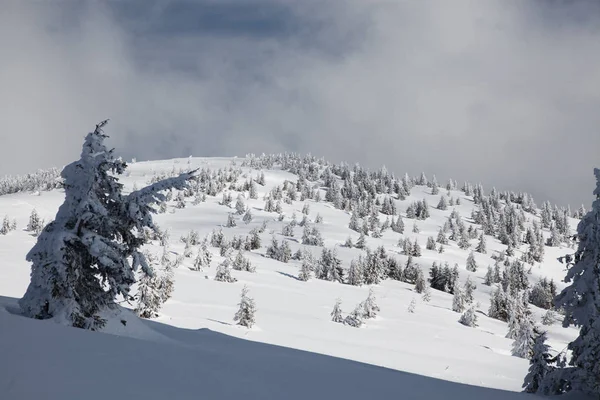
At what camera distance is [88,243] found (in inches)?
463

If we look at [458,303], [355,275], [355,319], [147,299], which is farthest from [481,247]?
[147,299]

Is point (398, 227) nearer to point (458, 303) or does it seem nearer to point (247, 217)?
point (247, 217)

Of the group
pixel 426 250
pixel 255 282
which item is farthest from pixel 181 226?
pixel 426 250

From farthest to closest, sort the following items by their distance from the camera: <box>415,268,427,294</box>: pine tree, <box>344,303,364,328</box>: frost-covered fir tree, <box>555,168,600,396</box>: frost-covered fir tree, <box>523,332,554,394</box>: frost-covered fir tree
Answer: <box>415,268,427,294</box>: pine tree
<box>344,303,364,328</box>: frost-covered fir tree
<box>523,332,554,394</box>: frost-covered fir tree
<box>555,168,600,396</box>: frost-covered fir tree

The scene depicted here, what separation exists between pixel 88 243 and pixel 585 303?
17.6m

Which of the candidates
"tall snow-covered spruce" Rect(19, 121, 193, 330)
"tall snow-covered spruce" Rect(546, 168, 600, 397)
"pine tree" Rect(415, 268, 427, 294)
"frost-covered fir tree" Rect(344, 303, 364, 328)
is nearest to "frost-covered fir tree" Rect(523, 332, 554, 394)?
"tall snow-covered spruce" Rect(546, 168, 600, 397)

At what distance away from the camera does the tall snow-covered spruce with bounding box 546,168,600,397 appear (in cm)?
1404

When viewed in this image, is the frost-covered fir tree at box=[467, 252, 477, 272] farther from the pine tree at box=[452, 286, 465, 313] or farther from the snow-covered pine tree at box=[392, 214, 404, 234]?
the pine tree at box=[452, 286, 465, 313]

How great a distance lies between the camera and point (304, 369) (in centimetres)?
1053

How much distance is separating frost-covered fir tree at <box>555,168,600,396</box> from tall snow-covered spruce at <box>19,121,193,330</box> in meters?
15.2

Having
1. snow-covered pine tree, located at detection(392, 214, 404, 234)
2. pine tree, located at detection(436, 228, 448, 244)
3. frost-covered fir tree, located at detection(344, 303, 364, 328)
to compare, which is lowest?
frost-covered fir tree, located at detection(344, 303, 364, 328)

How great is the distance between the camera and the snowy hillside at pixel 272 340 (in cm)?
723

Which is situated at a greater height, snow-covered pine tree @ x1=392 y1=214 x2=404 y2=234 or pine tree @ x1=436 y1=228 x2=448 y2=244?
snow-covered pine tree @ x1=392 y1=214 x2=404 y2=234

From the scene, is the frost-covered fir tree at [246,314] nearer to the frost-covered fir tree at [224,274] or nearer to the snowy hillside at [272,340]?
the snowy hillside at [272,340]
